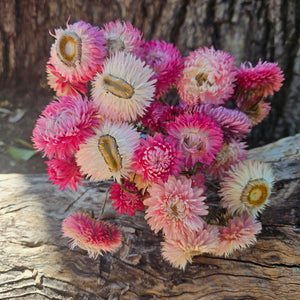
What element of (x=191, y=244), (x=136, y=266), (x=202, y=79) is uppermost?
(x=202, y=79)

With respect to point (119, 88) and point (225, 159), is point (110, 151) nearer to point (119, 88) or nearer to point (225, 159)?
point (119, 88)

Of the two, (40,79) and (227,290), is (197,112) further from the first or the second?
(40,79)

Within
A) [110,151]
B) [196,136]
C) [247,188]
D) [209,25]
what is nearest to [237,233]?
[247,188]

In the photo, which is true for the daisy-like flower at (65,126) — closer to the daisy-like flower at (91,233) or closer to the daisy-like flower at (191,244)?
the daisy-like flower at (91,233)

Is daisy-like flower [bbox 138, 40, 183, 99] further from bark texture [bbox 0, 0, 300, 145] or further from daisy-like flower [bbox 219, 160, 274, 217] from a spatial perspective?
bark texture [bbox 0, 0, 300, 145]

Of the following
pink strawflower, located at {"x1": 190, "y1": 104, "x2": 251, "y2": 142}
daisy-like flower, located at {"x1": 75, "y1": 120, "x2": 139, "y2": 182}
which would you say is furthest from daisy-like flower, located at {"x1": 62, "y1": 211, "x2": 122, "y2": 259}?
pink strawflower, located at {"x1": 190, "y1": 104, "x2": 251, "y2": 142}

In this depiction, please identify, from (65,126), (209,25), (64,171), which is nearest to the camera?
(65,126)

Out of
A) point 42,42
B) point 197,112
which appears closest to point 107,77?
point 197,112
